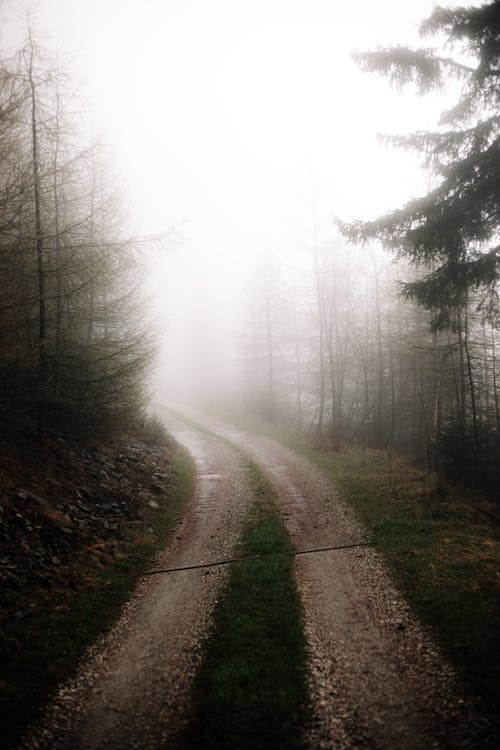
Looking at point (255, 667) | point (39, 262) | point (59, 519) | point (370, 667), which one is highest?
point (39, 262)

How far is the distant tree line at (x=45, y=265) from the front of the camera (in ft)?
28.9

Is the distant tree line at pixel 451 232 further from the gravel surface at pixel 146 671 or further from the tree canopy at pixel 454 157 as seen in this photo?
the gravel surface at pixel 146 671

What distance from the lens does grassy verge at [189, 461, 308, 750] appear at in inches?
159

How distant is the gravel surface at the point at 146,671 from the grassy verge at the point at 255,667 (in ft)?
0.94

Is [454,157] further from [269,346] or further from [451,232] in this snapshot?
[269,346]

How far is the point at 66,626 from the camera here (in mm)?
5879

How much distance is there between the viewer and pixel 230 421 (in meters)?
29.8

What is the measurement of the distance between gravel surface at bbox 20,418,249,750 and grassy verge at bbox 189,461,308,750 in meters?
0.29

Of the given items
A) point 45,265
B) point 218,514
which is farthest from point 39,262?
point 218,514

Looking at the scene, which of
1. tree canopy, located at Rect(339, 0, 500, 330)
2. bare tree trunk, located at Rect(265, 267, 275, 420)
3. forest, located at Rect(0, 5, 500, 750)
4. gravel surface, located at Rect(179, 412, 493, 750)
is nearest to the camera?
gravel surface, located at Rect(179, 412, 493, 750)

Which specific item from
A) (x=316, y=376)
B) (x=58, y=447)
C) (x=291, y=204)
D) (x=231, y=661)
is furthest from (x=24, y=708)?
(x=316, y=376)

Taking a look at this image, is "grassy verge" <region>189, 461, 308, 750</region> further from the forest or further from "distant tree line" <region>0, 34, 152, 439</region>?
"distant tree line" <region>0, 34, 152, 439</region>

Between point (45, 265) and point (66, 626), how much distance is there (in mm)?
9286

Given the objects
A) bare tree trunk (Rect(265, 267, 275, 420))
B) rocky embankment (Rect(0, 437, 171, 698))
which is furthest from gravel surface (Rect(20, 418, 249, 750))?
bare tree trunk (Rect(265, 267, 275, 420))
